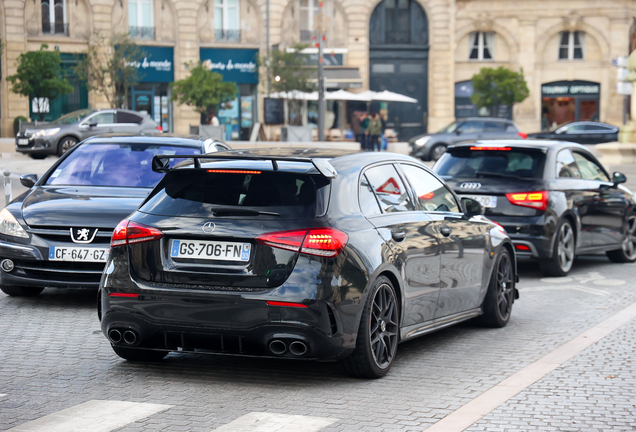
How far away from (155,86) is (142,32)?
9.23ft

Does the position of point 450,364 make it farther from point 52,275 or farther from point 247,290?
point 52,275

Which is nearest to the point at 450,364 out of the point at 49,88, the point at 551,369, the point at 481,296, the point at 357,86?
the point at 551,369

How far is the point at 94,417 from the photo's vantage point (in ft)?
15.6

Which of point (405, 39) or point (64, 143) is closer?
point (64, 143)

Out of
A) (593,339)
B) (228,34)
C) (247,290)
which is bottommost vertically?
(593,339)

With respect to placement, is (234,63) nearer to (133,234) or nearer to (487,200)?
(487,200)

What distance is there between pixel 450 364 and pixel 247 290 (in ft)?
5.44

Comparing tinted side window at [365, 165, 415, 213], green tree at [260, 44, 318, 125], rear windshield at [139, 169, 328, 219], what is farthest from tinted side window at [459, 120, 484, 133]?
rear windshield at [139, 169, 328, 219]

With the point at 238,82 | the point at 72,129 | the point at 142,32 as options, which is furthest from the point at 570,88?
the point at 72,129

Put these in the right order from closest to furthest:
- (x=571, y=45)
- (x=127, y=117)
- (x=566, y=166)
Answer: (x=566, y=166)
(x=127, y=117)
(x=571, y=45)

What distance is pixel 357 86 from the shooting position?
1984 inches

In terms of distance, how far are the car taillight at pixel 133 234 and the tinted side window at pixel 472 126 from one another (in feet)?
102

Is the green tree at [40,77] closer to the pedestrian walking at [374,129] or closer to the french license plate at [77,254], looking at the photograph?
the pedestrian walking at [374,129]

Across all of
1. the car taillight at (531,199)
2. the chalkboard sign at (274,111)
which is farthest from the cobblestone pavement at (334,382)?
the chalkboard sign at (274,111)
